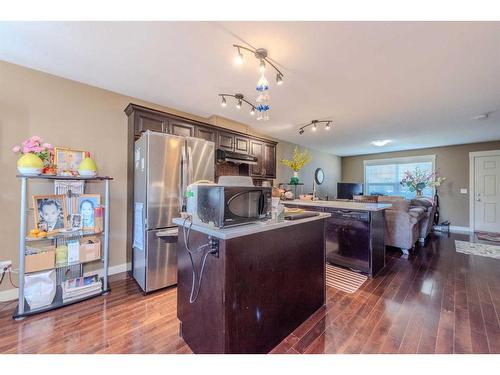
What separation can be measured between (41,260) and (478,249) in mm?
6607

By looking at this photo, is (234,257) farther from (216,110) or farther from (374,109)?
(374,109)

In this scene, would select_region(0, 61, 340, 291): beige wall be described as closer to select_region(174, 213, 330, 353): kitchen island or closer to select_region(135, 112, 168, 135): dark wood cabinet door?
select_region(135, 112, 168, 135): dark wood cabinet door

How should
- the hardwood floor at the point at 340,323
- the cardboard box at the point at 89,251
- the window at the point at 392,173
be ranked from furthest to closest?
the window at the point at 392,173 < the cardboard box at the point at 89,251 < the hardwood floor at the point at 340,323

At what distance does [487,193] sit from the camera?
5512 millimetres

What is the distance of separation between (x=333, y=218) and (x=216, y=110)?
2502 mm

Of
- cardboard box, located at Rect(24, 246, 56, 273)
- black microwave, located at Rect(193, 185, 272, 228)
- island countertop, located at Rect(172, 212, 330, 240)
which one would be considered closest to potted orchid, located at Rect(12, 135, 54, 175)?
cardboard box, located at Rect(24, 246, 56, 273)

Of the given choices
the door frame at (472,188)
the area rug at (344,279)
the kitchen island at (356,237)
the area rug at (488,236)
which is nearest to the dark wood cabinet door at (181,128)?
the kitchen island at (356,237)

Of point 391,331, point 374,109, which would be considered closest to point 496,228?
point 374,109

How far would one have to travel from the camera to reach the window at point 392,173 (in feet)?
21.2

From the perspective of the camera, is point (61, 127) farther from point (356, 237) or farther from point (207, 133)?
point (356, 237)

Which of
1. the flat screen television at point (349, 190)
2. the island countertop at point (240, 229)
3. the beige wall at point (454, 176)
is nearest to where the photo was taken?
the island countertop at point (240, 229)

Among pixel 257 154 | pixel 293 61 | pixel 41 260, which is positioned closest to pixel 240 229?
pixel 293 61

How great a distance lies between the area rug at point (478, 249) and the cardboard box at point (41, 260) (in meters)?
6.08

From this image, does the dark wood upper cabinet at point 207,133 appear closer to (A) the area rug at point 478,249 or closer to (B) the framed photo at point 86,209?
(B) the framed photo at point 86,209
